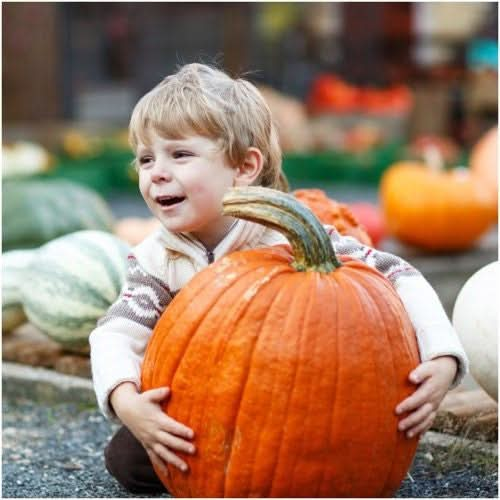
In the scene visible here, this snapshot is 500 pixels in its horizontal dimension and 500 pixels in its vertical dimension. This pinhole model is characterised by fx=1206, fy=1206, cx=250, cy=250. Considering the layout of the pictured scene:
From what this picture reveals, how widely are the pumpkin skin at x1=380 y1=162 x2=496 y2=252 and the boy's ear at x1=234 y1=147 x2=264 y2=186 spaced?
429 centimetres

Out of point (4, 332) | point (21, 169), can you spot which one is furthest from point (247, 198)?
point (21, 169)

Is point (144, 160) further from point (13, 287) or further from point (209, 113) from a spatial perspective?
point (13, 287)

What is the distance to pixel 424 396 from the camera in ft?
8.75

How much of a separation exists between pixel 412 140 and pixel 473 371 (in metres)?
9.06

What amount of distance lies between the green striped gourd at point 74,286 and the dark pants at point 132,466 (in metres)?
1.07

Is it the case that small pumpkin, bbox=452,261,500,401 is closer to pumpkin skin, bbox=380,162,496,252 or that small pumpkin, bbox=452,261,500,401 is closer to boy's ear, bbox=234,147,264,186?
boy's ear, bbox=234,147,264,186

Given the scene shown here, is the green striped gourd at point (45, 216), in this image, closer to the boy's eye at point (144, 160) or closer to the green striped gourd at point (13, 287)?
the green striped gourd at point (13, 287)

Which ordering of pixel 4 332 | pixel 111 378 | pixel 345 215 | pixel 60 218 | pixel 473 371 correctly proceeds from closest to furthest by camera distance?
1. pixel 111 378
2. pixel 473 371
3. pixel 345 215
4. pixel 4 332
5. pixel 60 218

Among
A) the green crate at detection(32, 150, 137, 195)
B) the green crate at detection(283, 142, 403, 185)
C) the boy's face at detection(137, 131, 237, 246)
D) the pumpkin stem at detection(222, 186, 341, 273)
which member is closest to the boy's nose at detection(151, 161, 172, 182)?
the boy's face at detection(137, 131, 237, 246)

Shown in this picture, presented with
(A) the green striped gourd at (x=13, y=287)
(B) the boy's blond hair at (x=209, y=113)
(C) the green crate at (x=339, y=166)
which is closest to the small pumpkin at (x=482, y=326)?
(B) the boy's blond hair at (x=209, y=113)

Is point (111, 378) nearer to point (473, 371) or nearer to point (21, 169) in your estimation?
point (473, 371)

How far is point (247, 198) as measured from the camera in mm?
2672

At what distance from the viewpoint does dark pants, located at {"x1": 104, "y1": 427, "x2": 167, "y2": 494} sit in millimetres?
3176

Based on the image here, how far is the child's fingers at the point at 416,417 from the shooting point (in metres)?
2.64
